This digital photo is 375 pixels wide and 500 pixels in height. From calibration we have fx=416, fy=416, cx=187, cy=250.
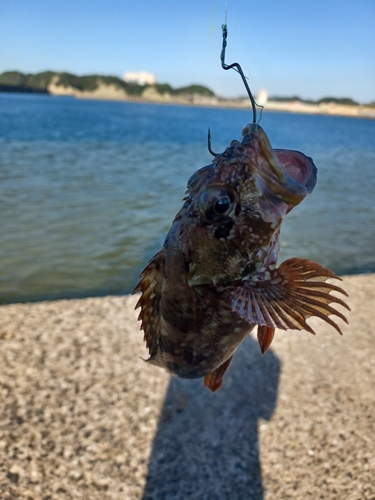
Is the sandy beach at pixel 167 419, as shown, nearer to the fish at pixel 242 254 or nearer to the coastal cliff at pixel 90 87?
the fish at pixel 242 254

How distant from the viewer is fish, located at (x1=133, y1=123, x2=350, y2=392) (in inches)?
74.3

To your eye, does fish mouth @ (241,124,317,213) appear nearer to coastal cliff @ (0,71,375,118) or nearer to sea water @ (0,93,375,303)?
sea water @ (0,93,375,303)

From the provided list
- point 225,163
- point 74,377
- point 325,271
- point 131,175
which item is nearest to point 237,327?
point 325,271

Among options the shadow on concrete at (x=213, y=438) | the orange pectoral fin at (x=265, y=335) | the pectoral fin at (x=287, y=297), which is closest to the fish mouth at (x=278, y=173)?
the pectoral fin at (x=287, y=297)

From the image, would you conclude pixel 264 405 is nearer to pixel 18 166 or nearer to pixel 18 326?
pixel 18 326

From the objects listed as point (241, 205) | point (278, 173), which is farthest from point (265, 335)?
point (278, 173)

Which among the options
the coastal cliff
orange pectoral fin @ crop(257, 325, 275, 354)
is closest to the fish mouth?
orange pectoral fin @ crop(257, 325, 275, 354)

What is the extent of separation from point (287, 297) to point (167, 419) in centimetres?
354

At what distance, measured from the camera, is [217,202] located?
6.35ft

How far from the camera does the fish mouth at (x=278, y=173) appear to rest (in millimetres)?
1821

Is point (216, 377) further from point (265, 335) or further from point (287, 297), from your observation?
point (287, 297)

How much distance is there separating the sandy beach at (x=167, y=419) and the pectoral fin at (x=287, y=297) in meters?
3.06

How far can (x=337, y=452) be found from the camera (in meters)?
4.74

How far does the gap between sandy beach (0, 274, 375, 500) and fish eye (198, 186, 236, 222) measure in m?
3.39
